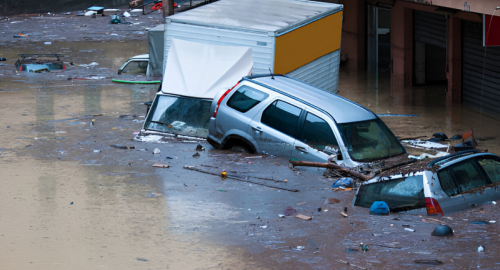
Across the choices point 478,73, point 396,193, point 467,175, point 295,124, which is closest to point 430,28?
point 478,73

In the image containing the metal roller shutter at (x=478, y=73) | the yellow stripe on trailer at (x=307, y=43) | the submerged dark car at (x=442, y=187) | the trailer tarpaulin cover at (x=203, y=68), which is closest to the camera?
the submerged dark car at (x=442, y=187)

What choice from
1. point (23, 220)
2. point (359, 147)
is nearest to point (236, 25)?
point (359, 147)

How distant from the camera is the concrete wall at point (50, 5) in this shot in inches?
1857

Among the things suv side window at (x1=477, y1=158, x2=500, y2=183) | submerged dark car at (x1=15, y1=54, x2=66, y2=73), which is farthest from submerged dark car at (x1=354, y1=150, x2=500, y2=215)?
submerged dark car at (x1=15, y1=54, x2=66, y2=73)

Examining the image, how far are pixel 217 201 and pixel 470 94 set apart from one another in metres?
11.5

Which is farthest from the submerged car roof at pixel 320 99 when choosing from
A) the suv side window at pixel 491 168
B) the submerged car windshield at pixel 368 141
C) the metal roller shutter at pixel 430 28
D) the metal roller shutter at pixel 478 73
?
the metal roller shutter at pixel 430 28

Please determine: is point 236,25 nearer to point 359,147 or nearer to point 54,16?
point 359,147

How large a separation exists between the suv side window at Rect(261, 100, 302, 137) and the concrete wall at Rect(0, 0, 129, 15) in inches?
1569

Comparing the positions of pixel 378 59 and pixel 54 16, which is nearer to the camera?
pixel 378 59

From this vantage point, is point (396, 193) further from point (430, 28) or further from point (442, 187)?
point (430, 28)

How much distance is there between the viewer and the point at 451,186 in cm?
815

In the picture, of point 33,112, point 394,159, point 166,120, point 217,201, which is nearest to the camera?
point 217,201

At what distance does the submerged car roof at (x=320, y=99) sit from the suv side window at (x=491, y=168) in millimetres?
2557

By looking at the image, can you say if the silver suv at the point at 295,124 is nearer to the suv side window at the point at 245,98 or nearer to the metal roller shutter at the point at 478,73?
the suv side window at the point at 245,98
